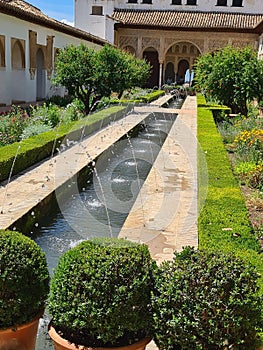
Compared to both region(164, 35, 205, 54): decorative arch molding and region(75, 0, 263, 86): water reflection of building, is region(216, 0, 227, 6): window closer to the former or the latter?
region(75, 0, 263, 86): water reflection of building

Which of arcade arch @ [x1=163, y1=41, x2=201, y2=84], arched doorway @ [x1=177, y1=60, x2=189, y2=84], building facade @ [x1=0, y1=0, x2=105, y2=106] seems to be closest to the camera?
building facade @ [x1=0, y1=0, x2=105, y2=106]

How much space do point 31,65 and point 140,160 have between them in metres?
11.0

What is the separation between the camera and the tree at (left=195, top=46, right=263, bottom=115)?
15.6m

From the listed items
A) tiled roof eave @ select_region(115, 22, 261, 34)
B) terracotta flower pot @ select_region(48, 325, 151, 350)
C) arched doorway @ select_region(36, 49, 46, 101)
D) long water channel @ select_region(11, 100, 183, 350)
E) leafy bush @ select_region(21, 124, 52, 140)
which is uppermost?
tiled roof eave @ select_region(115, 22, 261, 34)

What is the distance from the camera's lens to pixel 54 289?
2.74 metres

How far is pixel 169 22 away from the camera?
35.1 metres

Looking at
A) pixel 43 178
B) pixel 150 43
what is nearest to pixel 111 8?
pixel 150 43

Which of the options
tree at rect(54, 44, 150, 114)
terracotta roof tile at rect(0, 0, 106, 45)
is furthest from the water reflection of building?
tree at rect(54, 44, 150, 114)

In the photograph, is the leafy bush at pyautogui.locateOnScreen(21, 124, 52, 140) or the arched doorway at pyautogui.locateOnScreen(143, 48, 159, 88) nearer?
the leafy bush at pyautogui.locateOnScreen(21, 124, 52, 140)

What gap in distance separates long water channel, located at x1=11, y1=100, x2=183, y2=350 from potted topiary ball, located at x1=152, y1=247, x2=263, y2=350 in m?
1.32

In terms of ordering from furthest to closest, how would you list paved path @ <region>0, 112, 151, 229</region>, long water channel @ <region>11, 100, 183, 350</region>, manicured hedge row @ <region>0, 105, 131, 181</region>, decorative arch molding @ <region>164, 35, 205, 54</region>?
decorative arch molding @ <region>164, 35, 205, 54</region> < manicured hedge row @ <region>0, 105, 131, 181</region> < paved path @ <region>0, 112, 151, 229</region> < long water channel @ <region>11, 100, 183, 350</region>

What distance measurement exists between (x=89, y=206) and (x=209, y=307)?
15.9 ft

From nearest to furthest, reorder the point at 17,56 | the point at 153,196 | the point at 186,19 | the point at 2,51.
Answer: the point at 153,196
the point at 2,51
the point at 17,56
the point at 186,19

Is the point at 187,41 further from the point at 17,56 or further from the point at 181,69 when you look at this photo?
the point at 17,56
